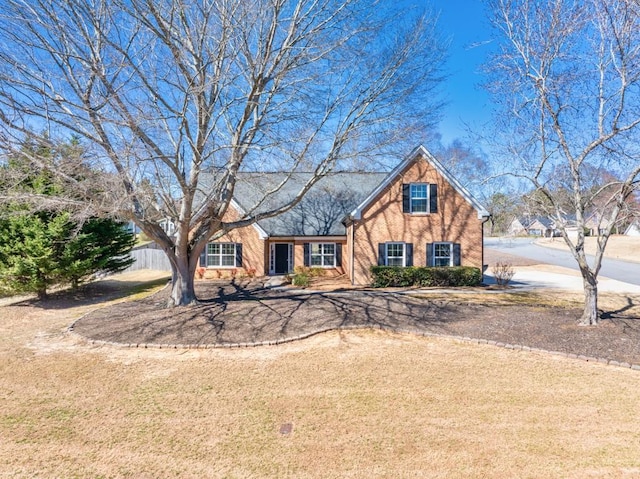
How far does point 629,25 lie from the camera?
8.33 meters

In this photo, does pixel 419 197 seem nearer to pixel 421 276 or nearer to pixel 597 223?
pixel 421 276

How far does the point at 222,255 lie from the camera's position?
19.8m

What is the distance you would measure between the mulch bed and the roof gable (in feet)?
17.7

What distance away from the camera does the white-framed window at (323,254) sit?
65.6 ft

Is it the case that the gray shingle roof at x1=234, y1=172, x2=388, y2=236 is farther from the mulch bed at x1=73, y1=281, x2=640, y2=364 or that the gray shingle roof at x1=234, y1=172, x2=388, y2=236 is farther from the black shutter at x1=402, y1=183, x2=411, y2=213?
the mulch bed at x1=73, y1=281, x2=640, y2=364

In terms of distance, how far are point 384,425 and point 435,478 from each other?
1.19 metres

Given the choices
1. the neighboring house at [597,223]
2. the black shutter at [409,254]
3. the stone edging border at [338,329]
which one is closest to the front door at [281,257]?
the black shutter at [409,254]

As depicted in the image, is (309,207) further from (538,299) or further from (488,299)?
(538,299)

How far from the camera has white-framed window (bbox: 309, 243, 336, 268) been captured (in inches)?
787

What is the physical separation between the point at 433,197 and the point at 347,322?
9886 millimetres

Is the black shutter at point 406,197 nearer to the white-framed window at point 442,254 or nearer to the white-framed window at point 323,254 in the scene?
the white-framed window at point 442,254

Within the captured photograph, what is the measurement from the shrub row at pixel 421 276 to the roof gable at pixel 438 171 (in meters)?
2.99

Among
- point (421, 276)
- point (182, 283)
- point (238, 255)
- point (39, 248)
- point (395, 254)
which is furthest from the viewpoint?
point (238, 255)

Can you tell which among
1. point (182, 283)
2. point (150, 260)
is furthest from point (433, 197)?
point (150, 260)
